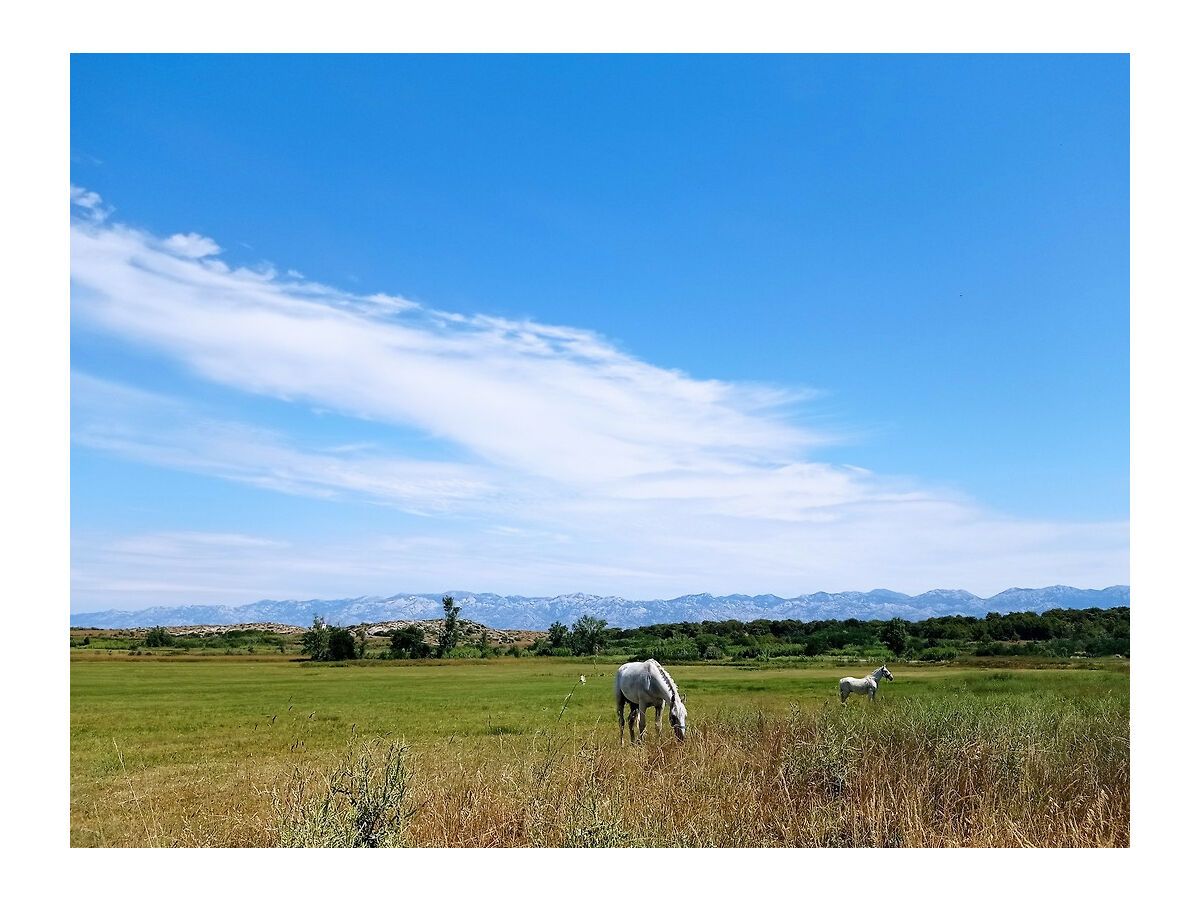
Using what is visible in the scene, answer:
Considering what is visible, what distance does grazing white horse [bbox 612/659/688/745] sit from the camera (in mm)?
13266

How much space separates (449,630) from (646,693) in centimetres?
5113

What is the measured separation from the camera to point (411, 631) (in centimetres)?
6456

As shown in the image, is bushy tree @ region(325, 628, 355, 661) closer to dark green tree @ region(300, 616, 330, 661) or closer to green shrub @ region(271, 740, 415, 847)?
dark green tree @ region(300, 616, 330, 661)

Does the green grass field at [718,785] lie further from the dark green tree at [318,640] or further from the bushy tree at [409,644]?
the bushy tree at [409,644]

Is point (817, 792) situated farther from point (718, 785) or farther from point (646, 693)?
point (646, 693)

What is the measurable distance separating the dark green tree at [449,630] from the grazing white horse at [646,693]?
1902 inches

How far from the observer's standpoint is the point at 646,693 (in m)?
14.5

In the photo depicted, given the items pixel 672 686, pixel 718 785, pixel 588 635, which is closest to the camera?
pixel 718 785

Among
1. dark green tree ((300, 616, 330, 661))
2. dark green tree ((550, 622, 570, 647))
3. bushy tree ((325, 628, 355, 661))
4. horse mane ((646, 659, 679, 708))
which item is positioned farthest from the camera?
bushy tree ((325, 628, 355, 661))

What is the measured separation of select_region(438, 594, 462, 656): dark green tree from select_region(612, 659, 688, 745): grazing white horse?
4832 cm

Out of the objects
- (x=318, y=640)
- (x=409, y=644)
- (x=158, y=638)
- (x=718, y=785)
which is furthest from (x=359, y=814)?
(x=158, y=638)

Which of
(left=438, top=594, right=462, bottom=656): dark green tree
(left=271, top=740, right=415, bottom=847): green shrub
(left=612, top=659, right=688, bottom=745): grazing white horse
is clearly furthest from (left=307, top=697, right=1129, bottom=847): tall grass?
(left=438, top=594, right=462, bottom=656): dark green tree

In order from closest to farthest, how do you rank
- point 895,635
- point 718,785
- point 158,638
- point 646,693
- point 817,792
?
point 817,792 < point 718,785 < point 646,693 < point 895,635 < point 158,638
